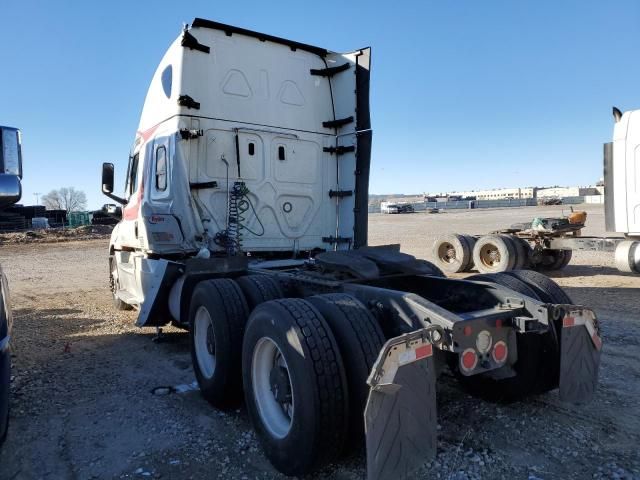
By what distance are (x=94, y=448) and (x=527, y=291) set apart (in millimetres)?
3572

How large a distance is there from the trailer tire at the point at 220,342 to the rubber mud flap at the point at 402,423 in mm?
1872

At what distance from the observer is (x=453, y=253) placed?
1302cm

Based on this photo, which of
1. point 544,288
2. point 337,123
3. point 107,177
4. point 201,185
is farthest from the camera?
point 107,177

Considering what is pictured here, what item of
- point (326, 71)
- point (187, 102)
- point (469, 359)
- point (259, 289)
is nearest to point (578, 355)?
point (469, 359)

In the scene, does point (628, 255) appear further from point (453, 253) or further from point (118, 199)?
point (118, 199)

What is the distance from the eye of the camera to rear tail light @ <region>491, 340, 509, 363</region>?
10.3 feet

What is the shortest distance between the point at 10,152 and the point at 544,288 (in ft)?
13.6

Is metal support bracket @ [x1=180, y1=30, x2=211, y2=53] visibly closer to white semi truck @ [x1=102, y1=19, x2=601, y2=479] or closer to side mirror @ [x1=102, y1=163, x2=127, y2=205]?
white semi truck @ [x1=102, y1=19, x2=601, y2=479]

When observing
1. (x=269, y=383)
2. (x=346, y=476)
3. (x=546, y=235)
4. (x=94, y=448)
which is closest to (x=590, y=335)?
(x=346, y=476)

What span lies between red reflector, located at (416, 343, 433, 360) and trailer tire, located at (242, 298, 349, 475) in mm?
525

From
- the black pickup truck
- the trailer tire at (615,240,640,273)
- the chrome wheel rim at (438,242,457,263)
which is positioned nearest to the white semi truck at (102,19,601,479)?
the black pickup truck

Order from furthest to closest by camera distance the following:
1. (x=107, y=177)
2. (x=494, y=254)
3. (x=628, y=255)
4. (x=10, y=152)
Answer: (x=494, y=254) → (x=628, y=255) → (x=107, y=177) → (x=10, y=152)

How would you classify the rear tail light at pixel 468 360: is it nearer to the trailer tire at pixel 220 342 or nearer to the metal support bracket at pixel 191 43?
the trailer tire at pixel 220 342

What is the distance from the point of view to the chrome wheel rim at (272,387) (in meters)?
3.27
